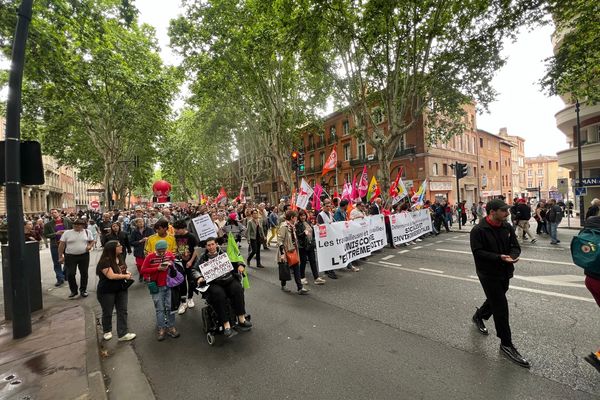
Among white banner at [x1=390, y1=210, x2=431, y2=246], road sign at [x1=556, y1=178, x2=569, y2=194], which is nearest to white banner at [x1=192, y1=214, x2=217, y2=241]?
white banner at [x1=390, y1=210, x2=431, y2=246]

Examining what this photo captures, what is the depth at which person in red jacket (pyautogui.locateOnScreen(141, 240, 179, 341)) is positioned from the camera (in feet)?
14.4

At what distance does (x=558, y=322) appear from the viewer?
430cm

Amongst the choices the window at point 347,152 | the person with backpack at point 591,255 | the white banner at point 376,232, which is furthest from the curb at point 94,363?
the window at point 347,152

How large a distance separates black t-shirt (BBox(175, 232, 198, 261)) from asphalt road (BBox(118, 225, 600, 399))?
3.53 ft

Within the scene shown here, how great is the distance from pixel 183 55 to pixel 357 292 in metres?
17.9

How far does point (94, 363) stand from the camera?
3686 mm

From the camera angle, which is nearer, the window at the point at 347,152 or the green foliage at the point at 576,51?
the green foliage at the point at 576,51

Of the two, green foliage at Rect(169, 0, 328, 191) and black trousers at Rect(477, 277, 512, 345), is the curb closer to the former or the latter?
black trousers at Rect(477, 277, 512, 345)

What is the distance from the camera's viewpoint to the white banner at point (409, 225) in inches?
444

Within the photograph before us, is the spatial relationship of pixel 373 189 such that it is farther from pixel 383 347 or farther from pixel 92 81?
pixel 92 81

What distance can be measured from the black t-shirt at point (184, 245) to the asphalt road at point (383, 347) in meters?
1.08

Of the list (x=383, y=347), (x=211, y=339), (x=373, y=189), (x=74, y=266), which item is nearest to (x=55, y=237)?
(x=74, y=266)

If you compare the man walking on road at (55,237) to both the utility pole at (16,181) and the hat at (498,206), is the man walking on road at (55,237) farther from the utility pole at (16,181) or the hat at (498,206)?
the hat at (498,206)

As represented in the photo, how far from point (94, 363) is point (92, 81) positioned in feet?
61.3
